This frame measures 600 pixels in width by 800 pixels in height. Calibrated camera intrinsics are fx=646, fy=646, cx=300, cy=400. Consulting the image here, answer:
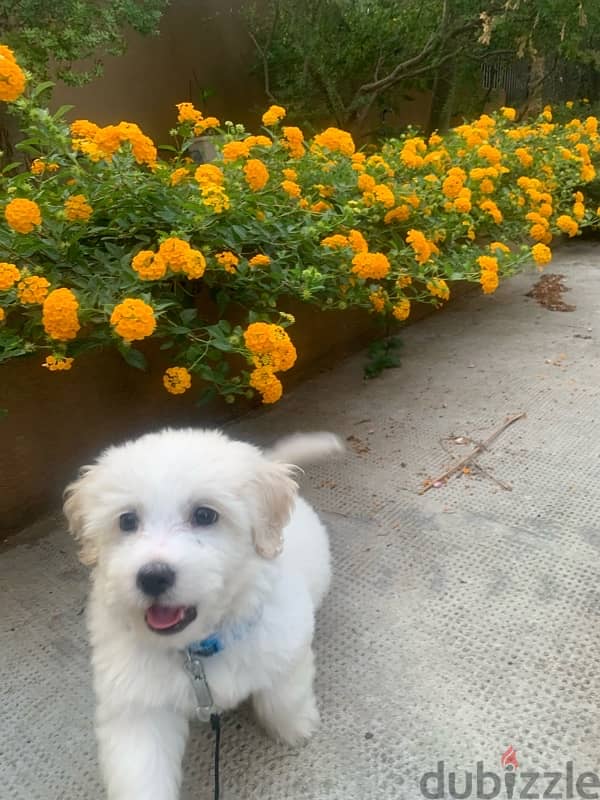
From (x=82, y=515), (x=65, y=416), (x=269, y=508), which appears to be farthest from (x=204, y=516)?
(x=65, y=416)

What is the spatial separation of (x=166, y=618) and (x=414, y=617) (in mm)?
1086

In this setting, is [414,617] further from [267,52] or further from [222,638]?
[267,52]

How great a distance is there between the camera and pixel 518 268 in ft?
13.0

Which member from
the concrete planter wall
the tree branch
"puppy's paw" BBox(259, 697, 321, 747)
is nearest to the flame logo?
"puppy's paw" BBox(259, 697, 321, 747)

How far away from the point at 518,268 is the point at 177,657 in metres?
3.25

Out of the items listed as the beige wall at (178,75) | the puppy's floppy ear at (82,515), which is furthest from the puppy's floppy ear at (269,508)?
the beige wall at (178,75)

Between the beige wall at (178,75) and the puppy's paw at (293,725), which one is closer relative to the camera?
the puppy's paw at (293,725)

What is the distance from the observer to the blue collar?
1566 millimetres

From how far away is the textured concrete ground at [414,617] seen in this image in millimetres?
1767

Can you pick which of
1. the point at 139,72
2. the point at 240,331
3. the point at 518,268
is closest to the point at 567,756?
the point at 240,331

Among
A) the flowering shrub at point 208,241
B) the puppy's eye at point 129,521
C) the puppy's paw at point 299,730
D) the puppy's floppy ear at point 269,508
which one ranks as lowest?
the puppy's paw at point 299,730

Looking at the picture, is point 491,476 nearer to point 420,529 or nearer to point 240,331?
point 420,529

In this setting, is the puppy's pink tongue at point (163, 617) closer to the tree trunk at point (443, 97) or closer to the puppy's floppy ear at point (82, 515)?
the puppy's floppy ear at point (82, 515)

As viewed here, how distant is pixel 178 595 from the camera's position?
1.37 metres
